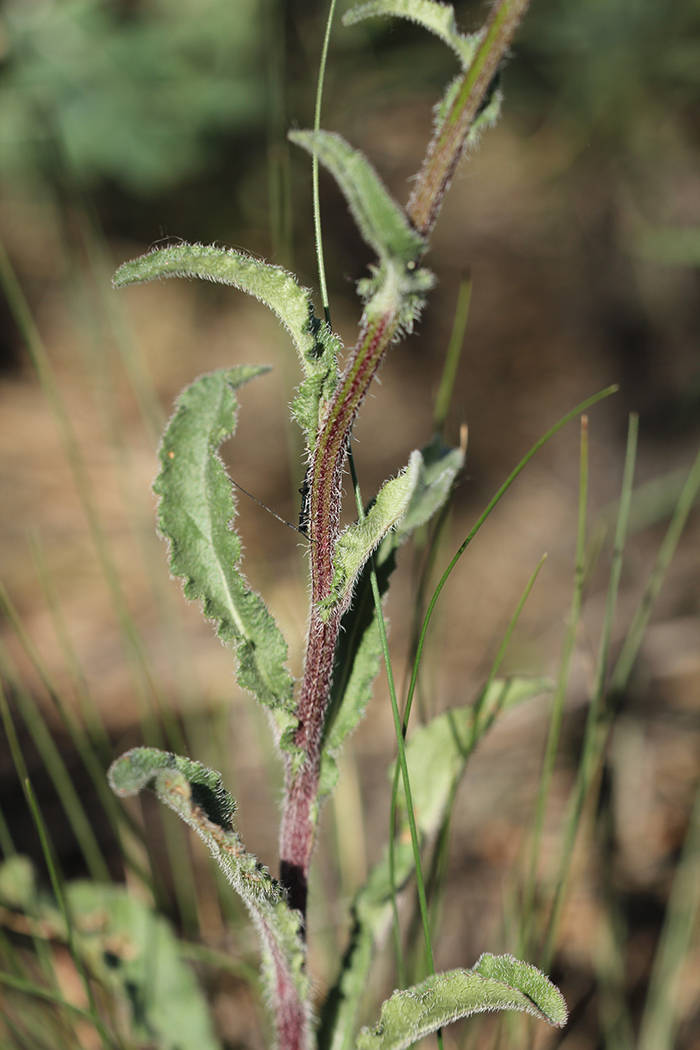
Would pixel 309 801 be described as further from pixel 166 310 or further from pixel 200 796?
pixel 166 310

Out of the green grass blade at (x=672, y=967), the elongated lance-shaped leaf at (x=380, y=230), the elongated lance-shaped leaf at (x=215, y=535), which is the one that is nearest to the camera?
the elongated lance-shaped leaf at (x=380, y=230)

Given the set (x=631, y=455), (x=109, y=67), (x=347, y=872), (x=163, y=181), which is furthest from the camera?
(x=163, y=181)

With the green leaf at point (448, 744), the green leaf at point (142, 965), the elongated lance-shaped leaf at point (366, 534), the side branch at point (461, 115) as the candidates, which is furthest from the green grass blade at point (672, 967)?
the side branch at point (461, 115)

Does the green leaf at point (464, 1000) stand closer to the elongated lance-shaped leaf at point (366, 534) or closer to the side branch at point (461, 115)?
the elongated lance-shaped leaf at point (366, 534)

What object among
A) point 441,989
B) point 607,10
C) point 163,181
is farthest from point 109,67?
point 441,989

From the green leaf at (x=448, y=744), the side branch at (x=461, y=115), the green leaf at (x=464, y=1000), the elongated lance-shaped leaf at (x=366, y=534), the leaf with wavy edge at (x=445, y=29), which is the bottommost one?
the green leaf at (x=464, y=1000)

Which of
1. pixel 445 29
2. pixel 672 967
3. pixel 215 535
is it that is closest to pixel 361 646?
pixel 215 535
